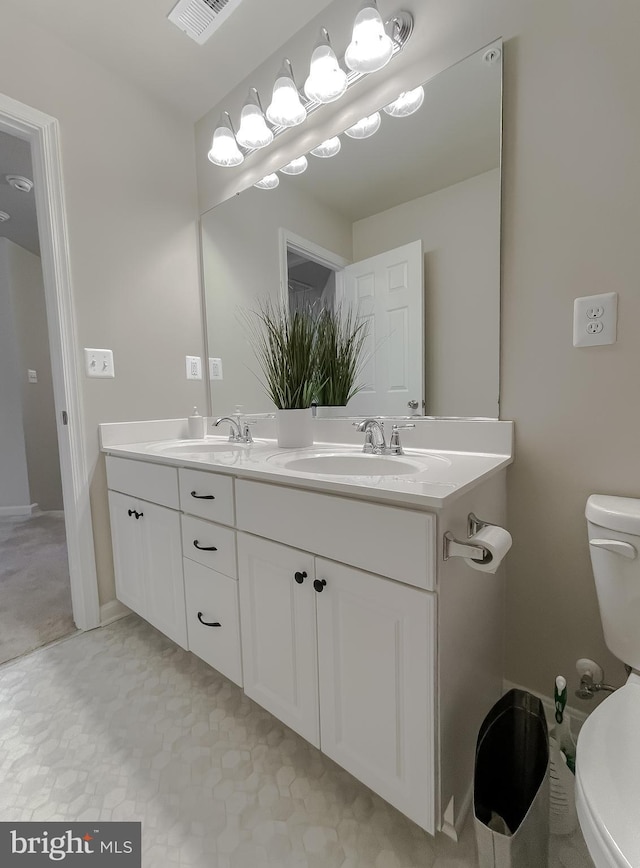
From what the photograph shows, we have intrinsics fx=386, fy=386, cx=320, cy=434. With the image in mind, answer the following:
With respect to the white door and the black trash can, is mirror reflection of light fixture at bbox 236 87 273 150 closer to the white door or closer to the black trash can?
the white door

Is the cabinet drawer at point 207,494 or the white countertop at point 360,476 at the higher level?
the white countertop at point 360,476

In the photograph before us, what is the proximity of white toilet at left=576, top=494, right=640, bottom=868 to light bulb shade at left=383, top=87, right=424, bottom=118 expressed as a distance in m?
1.20

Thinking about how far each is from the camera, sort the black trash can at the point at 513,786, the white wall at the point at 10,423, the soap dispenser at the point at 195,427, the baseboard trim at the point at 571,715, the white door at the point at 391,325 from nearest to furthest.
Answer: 1. the black trash can at the point at 513,786
2. the baseboard trim at the point at 571,715
3. the white door at the point at 391,325
4. the soap dispenser at the point at 195,427
5. the white wall at the point at 10,423

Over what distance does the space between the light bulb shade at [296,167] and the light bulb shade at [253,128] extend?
13 cm

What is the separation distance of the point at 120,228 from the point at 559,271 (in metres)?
1.60

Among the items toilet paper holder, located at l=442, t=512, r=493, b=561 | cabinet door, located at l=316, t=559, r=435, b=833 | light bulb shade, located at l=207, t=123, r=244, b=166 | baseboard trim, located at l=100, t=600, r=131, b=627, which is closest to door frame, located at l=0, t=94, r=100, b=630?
baseboard trim, located at l=100, t=600, r=131, b=627

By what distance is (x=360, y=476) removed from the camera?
39.2 inches

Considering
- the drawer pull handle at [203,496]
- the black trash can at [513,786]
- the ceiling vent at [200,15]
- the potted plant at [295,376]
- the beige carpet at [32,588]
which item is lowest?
the beige carpet at [32,588]

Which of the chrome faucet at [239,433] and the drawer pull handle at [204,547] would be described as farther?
the chrome faucet at [239,433]

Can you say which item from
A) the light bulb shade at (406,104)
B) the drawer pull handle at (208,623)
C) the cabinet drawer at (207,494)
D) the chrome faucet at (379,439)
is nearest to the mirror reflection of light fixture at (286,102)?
the light bulb shade at (406,104)

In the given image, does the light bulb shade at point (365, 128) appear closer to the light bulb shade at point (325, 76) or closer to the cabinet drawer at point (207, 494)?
the light bulb shade at point (325, 76)

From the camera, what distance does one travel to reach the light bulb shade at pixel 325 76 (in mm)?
1197

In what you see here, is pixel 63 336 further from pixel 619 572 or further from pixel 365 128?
pixel 619 572

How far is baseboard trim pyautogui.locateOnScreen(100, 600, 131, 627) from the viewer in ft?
5.18
